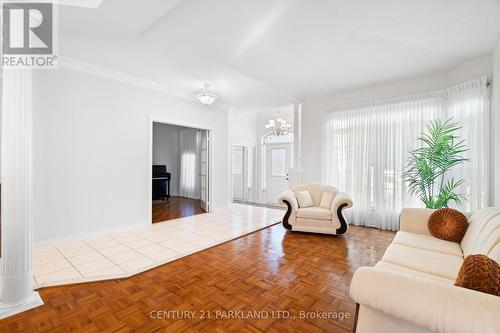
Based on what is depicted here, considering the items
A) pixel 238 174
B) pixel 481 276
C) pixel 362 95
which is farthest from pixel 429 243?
pixel 238 174

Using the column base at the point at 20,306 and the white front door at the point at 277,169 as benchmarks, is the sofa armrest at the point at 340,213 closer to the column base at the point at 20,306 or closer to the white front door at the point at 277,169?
the white front door at the point at 277,169

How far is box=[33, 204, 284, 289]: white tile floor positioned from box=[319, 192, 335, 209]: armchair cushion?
107 cm

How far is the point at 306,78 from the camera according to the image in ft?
13.3

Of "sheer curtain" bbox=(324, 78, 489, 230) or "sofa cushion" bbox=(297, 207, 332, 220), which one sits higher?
"sheer curtain" bbox=(324, 78, 489, 230)

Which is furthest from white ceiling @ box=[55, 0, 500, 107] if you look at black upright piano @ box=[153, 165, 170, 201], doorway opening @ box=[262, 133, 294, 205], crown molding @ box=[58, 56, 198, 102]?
black upright piano @ box=[153, 165, 170, 201]

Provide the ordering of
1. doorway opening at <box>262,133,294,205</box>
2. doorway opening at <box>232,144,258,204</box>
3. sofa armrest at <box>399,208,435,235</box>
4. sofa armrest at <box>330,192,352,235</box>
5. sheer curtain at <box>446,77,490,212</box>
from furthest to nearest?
doorway opening at <box>232,144,258,204</box> < doorway opening at <box>262,133,294,205</box> < sofa armrest at <box>330,192,352,235</box> < sheer curtain at <box>446,77,490,212</box> < sofa armrest at <box>399,208,435,235</box>

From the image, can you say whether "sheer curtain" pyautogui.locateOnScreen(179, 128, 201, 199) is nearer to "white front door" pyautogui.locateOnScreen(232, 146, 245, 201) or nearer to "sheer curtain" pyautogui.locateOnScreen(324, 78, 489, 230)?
"white front door" pyautogui.locateOnScreen(232, 146, 245, 201)

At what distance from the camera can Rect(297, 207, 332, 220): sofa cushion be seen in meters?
3.72

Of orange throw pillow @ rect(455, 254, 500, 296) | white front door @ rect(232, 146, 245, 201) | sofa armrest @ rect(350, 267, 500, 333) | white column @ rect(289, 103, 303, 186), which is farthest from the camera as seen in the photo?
white front door @ rect(232, 146, 245, 201)

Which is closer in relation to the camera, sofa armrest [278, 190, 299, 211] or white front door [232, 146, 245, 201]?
sofa armrest [278, 190, 299, 211]

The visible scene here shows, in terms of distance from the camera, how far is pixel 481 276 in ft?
3.52

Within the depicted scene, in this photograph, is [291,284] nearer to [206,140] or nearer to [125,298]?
[125,298]

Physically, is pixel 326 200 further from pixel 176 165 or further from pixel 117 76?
pixel 176 165

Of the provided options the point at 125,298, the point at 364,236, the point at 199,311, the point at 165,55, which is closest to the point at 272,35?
the point at 165,55
